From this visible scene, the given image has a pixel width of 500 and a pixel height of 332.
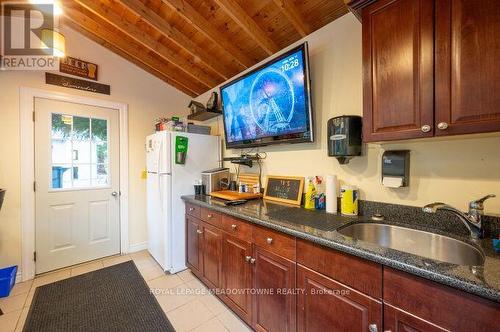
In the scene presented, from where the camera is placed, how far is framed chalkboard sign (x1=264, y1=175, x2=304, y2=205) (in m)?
1.94

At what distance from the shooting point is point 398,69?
112 cm

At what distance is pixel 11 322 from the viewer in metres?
1.74

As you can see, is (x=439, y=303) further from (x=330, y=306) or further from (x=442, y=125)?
(x=442, y=125)

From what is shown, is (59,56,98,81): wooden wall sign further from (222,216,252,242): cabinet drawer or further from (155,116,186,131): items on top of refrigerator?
(222,216,252,242): cabinet drawer

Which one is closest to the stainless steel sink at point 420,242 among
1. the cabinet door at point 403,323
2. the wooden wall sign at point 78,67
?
the cabinet door at point 403,323

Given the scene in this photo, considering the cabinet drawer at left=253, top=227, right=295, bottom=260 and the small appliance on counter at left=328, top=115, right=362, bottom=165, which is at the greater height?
the small appliance on counter at left=328, top=115, right=362, bottom=165

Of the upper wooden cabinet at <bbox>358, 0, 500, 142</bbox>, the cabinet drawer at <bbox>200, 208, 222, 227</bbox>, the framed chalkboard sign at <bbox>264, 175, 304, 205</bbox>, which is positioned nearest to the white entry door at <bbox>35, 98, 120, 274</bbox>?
the cabinet drawer at <bbox>200, 208, 222, 227</bbox>

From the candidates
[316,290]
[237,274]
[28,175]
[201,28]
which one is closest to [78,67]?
[28,175]

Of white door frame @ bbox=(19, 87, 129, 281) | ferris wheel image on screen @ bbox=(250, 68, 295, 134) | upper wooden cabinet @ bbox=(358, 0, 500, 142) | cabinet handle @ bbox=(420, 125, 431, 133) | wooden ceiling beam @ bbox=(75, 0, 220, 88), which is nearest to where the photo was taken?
upper wooden cabinet @ bbox=(358, 0, 500, 142)

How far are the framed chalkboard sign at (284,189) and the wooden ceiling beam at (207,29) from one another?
135cm

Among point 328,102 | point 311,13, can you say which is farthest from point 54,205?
point 311,13

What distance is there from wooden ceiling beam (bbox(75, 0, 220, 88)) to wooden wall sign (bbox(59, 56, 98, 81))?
724 mm

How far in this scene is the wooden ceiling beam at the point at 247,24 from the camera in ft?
5.77

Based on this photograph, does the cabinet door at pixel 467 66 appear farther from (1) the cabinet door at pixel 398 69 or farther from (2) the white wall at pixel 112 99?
(2) the white wall at pixel 112 99
